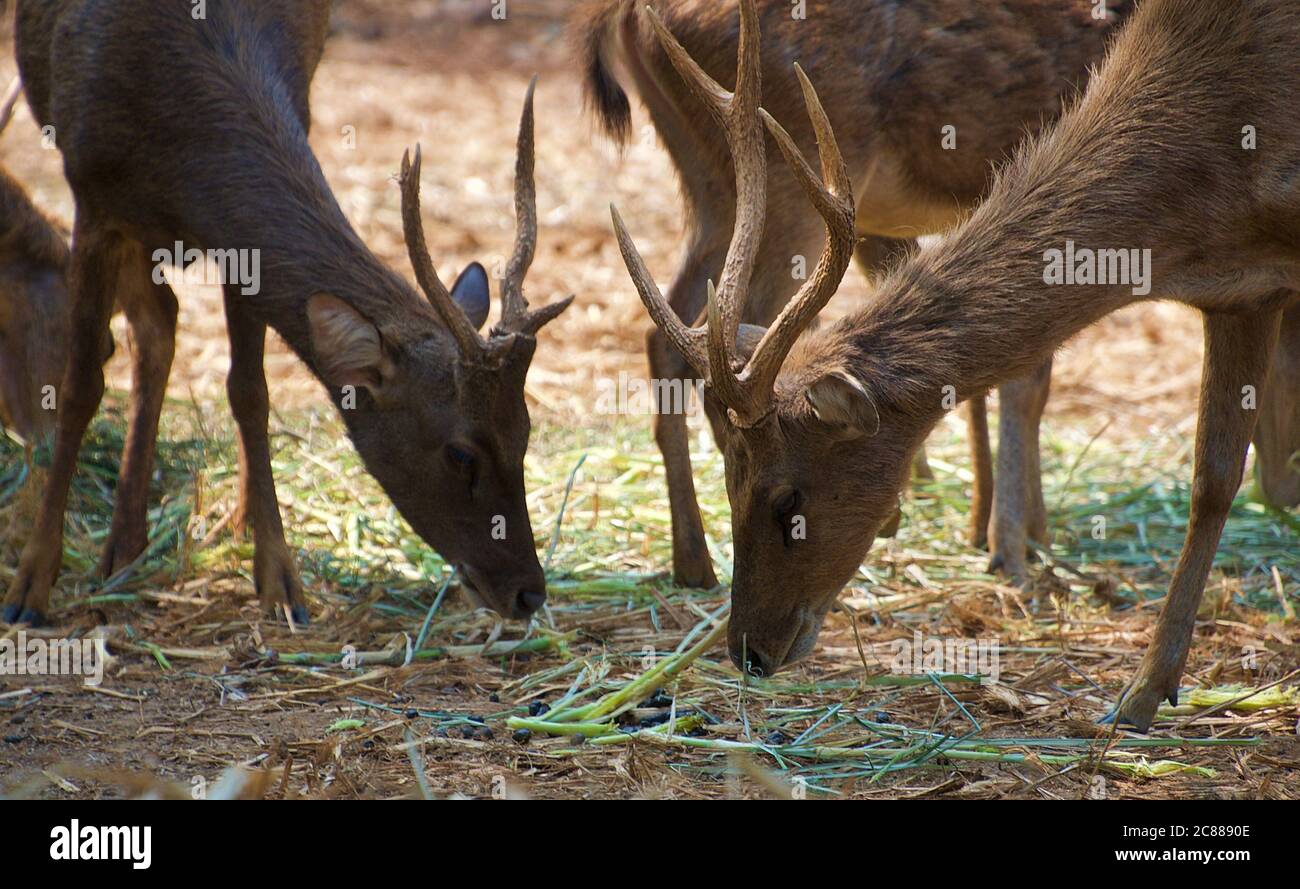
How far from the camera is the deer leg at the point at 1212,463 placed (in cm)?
467

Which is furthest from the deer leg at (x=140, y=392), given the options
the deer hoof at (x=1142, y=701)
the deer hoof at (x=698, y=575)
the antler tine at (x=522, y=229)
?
the deer hoof at (x=1142, y=701)

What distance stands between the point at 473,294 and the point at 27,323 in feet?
7.35

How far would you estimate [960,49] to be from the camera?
5793 mm

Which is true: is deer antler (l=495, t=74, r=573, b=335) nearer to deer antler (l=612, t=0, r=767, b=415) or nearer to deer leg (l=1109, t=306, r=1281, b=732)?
deer antler (l=612, t=0, r=767, b=415)

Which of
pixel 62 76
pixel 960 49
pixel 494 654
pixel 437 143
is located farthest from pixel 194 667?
pixel 437 143

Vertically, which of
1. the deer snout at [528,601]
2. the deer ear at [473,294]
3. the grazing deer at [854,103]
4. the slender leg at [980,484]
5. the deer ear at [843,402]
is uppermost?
the grazing deer at [854,103]

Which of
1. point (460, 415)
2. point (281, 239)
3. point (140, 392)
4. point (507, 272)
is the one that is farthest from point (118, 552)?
point (507, 272)

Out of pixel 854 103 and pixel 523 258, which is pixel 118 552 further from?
pixel 854 103

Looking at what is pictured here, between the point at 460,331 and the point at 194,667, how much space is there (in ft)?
4.75

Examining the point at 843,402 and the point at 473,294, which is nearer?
the point at 843,402

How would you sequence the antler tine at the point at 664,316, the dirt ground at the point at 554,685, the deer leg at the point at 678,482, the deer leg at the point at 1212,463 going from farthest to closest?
the deer leg at the point at 678,482
the deer leg at the point at 1212,463
the antler tine at the point at 664,316
the dirt ground at the point at 554,685

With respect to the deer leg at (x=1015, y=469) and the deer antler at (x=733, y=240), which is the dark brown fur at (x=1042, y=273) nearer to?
the deer antler at (x=733, y=240)

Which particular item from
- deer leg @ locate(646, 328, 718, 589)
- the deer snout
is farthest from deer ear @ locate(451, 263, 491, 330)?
the deer snout

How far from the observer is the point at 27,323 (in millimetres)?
6613
